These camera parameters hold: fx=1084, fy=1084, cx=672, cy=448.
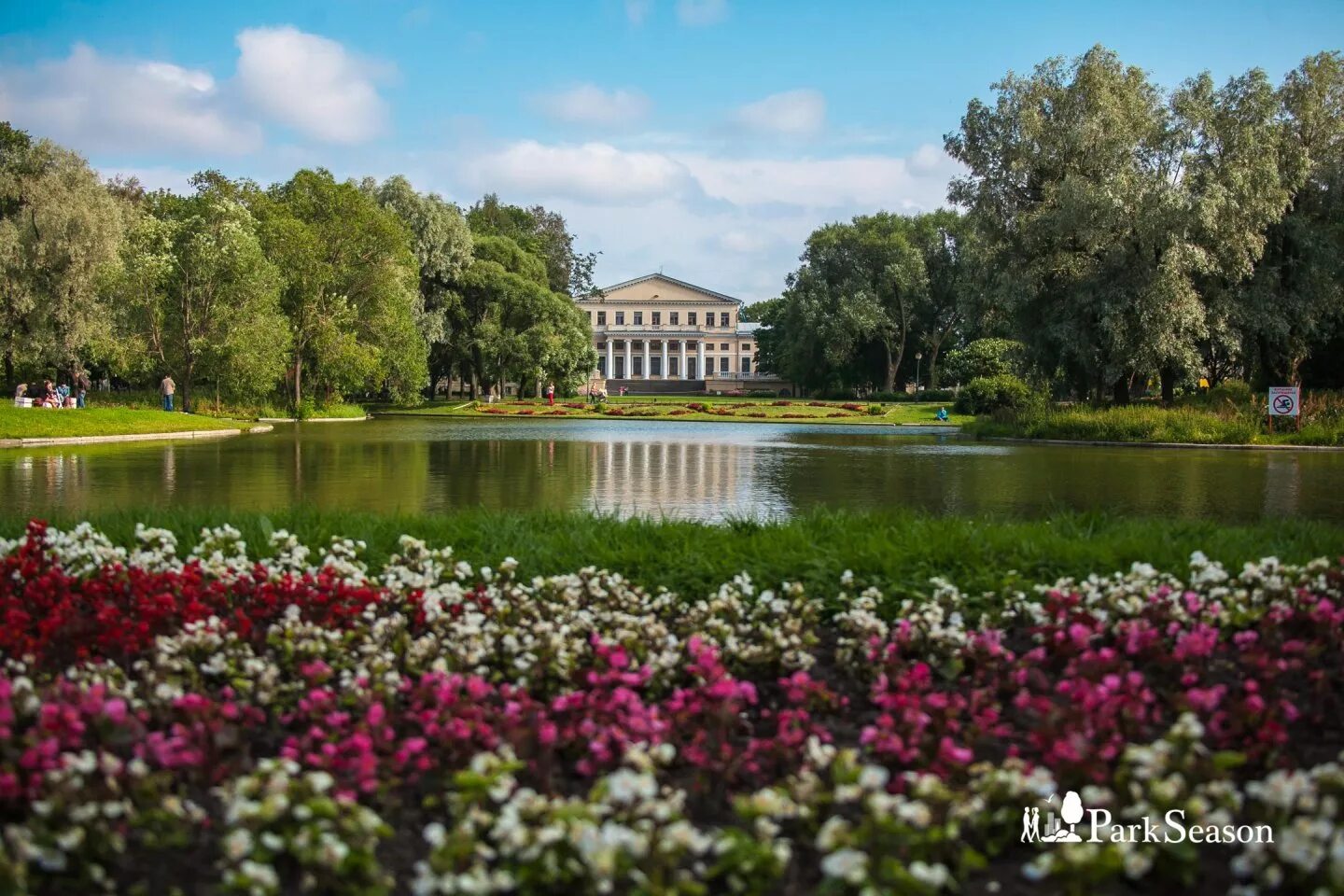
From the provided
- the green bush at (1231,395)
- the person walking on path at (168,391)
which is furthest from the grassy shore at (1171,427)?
the person walking on path at (168,391)

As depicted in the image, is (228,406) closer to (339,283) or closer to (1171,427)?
(339,283)

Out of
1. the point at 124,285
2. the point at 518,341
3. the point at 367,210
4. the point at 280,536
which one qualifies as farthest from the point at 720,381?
the point at 280,536

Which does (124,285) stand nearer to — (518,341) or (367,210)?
(367,210)

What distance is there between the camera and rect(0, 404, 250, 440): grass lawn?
2630 cm

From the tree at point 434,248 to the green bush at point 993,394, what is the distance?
28212mm

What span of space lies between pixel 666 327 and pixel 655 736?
129m

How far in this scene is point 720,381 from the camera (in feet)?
363

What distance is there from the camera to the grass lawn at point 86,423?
2630 centimetres

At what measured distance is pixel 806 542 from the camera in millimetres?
7160

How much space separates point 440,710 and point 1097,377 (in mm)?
32541

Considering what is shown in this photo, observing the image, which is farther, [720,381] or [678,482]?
[720,381]

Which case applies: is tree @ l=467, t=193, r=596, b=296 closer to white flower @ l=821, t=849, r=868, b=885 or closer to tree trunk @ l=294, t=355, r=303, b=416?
tree trunk @ l=294, t=355, r=303, b=416

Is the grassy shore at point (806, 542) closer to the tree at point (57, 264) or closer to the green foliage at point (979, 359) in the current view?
the tree at point (57, 264)

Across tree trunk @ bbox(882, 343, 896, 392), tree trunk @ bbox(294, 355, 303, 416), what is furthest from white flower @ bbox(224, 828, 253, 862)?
tree trunk @ bbox(882, 343, 896, 392)
